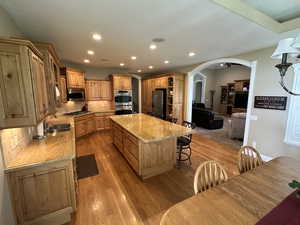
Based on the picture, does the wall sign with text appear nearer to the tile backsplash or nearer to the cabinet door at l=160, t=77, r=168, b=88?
the cabinet door at l=160, t=77, r=168, b=88

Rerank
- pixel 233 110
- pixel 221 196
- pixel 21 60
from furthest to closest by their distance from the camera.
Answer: pixel 233 110 → pixel 21 60 → pixel 221 196

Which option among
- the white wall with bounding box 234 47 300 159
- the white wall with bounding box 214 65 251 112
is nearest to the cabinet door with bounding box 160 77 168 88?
the white wall with bounding box 234 47 300 159

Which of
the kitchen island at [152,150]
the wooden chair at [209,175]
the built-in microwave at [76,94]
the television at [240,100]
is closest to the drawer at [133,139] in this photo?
the kitchen island at [152,150]

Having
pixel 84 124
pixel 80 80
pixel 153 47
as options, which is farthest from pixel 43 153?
pixel 80 80

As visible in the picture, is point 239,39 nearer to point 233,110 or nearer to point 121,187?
point 121,187

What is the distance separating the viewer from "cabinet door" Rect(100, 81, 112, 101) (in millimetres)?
5926

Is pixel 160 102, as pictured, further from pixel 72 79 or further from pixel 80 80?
pixel 72 79

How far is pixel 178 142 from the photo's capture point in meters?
3.17

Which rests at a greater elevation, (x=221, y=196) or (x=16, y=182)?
(x=221, y=196)

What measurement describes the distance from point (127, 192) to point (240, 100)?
840 cm

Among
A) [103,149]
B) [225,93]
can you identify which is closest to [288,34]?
[103,149]

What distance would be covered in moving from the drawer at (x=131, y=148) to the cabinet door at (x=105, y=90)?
3.41 meters

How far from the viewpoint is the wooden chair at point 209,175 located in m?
1.36

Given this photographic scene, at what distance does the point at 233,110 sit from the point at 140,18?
853 cm
